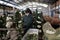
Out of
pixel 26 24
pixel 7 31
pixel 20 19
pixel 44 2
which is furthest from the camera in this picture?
pixel 44 2

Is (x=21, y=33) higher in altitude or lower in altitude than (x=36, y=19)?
lower

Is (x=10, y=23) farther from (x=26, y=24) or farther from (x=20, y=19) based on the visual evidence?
(x=26, y=24)

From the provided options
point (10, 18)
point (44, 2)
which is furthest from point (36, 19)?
point (44, 2)

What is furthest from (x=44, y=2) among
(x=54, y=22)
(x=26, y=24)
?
(x=26, y=24)

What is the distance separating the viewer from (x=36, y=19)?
6.83 m

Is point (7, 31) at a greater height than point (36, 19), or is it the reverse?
point (36, 19)

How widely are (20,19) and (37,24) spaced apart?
0.82 metres

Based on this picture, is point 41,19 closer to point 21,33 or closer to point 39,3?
point 21,33

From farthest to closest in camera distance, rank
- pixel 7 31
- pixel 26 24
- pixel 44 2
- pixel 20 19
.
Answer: pixel 44 2
pixel 20 19
pixel 7 31
pixel 26 24

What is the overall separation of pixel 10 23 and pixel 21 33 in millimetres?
798

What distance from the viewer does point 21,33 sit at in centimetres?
646

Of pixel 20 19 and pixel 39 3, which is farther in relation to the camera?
pixel 39 3

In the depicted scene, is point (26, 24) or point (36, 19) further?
point (36, 19)

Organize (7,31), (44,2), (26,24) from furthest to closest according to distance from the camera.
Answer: (44,2) → (7,31) → (26,24)
